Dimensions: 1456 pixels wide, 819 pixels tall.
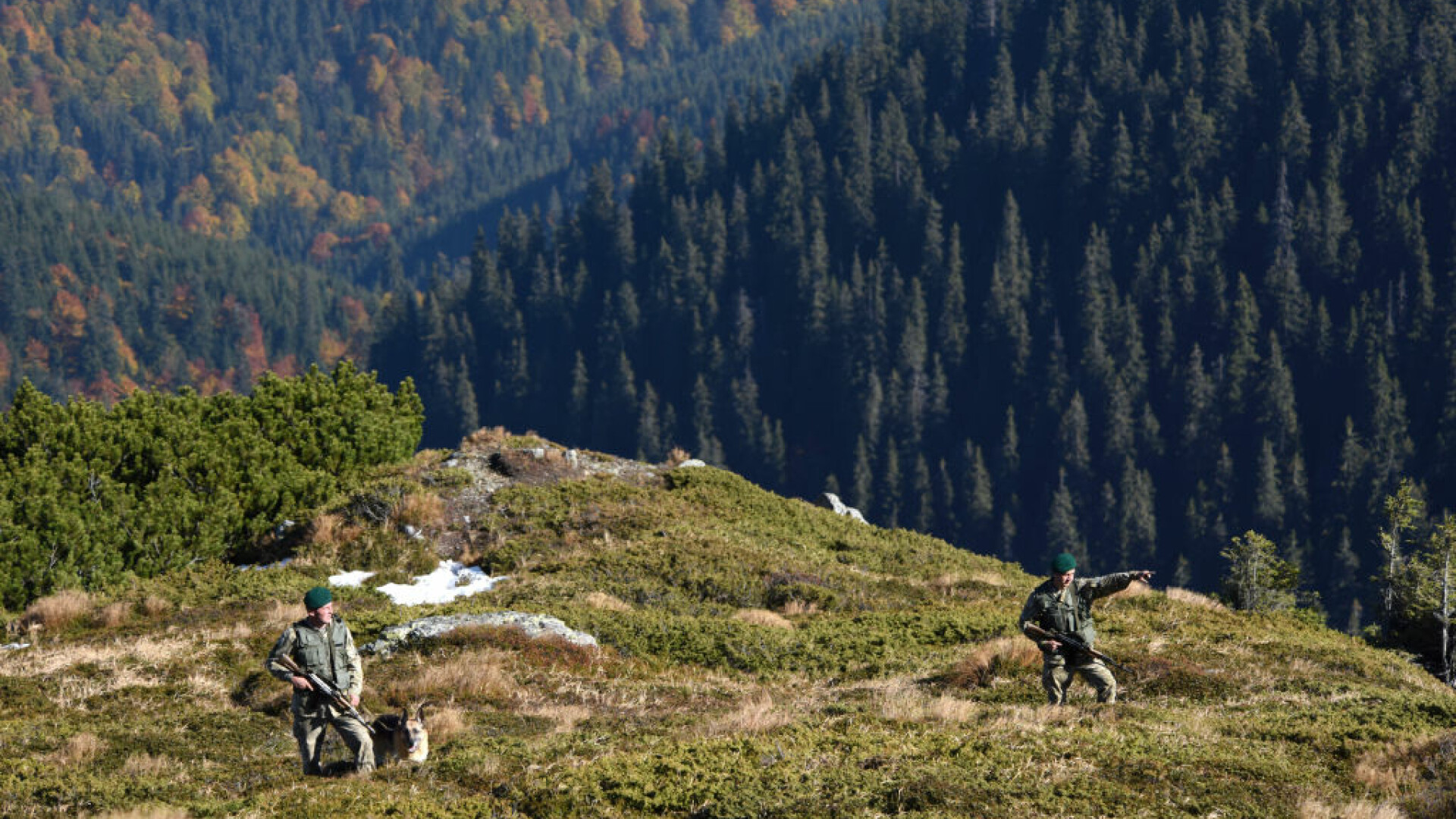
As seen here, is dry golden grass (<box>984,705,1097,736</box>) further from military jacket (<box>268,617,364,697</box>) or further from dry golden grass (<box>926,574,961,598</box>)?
dry golden grass (<box>926,574,961,598</box>)

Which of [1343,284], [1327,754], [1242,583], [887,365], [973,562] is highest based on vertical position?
[1327,754]

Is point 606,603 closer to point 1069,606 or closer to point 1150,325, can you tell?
point 1069,606

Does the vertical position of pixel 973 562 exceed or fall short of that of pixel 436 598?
it falls short

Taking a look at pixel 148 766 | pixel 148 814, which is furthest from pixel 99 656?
pixel 148 814

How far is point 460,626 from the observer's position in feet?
68.4

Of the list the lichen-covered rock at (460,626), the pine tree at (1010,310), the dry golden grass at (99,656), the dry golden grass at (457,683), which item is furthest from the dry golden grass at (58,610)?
the pine tree at (1010,310)

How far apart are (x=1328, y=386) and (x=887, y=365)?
2188 inches

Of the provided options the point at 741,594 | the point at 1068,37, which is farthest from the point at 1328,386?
the point at 741,594

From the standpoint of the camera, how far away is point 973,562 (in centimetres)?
3488

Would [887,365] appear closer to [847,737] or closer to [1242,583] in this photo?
[1242,583]

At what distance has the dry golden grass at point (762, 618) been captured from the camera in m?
24.5

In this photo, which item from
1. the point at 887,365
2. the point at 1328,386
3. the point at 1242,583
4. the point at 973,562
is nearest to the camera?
the point at 973,562

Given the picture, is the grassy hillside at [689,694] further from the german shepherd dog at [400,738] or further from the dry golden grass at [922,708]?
the german shepherd dog at [400,738]

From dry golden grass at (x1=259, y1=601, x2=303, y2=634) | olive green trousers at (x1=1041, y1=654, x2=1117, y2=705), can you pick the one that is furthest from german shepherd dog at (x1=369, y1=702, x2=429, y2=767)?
dry golden grass at (x1=259, y1=601, x2=303, y2=634)
